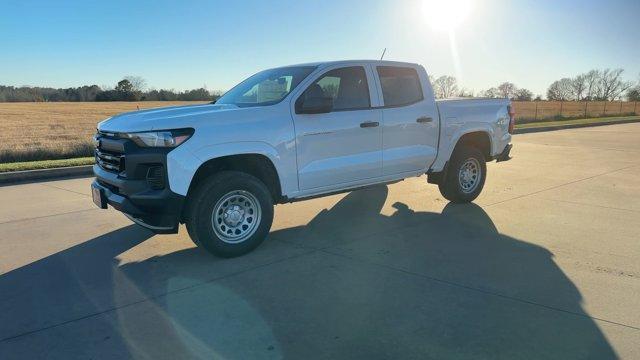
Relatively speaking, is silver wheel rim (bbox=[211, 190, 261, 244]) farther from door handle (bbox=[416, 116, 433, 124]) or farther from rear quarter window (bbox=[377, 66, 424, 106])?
door handle (bbox=[416, 116, 433, 124])

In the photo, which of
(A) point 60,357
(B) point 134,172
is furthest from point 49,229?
(A) point 60,357

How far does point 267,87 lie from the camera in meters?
6.07

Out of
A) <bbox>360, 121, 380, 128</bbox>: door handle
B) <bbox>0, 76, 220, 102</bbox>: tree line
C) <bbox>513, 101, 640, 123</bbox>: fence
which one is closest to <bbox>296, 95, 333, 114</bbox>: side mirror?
<bbox>360, 121, 380, 128</bbox>: door handle

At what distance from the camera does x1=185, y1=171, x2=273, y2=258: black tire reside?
16.3 feet

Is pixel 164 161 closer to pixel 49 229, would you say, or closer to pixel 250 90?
pixel 250 90

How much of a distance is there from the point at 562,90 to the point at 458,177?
11358 cm

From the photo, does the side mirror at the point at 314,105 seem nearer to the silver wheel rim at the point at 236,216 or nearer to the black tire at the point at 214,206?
the black tire at the point at 214,206

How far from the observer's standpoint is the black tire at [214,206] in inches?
195

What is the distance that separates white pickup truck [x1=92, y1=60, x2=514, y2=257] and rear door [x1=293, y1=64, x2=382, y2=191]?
12 millimetres

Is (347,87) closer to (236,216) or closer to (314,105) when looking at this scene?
(314,105)

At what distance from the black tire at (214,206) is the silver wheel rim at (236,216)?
0.07 feet

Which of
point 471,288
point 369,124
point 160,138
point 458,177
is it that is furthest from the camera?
point 458,177

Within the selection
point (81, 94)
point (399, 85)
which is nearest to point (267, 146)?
point (399, 85)

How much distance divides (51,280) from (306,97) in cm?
304
